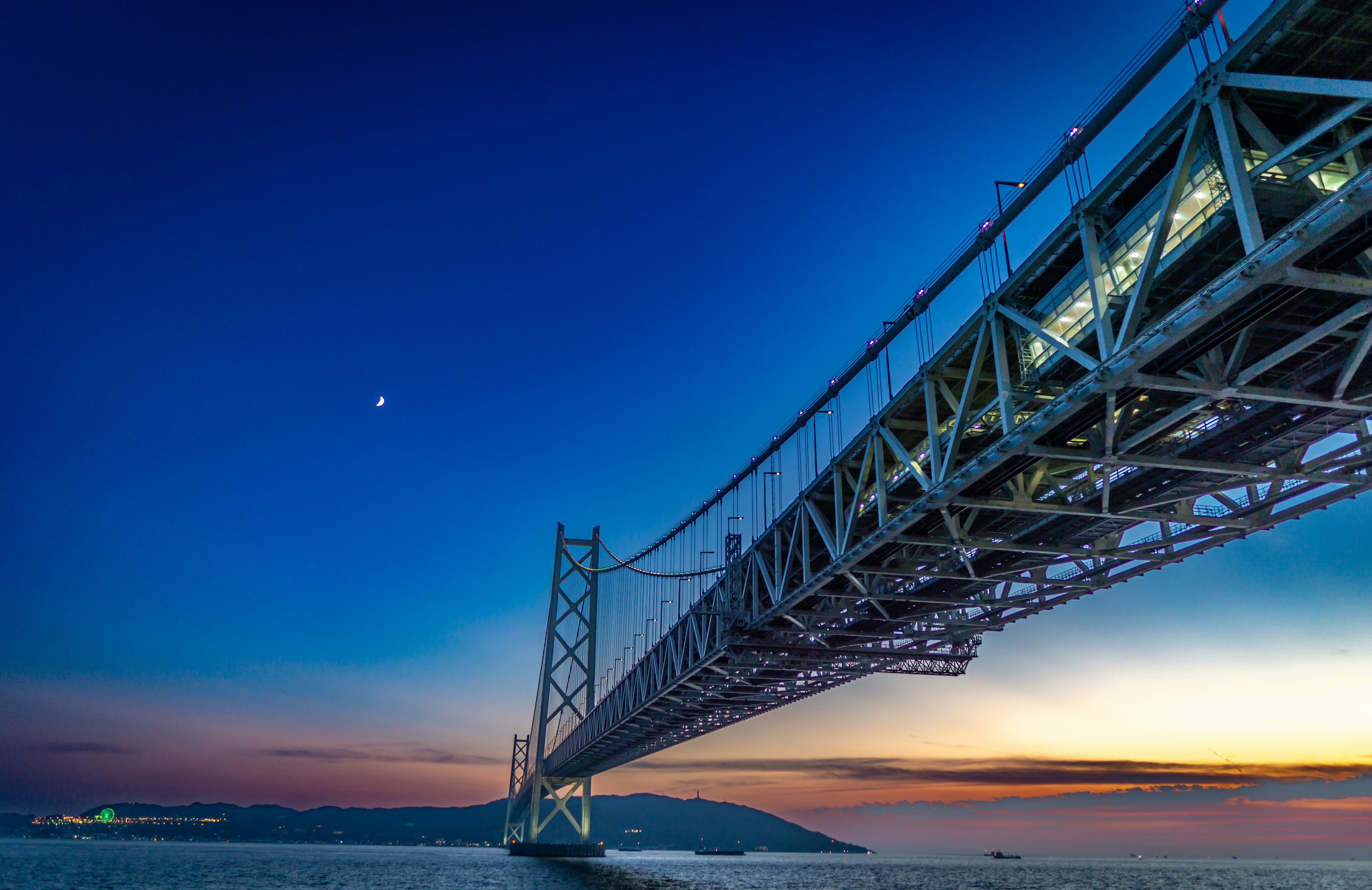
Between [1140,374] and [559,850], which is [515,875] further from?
[1140,374]

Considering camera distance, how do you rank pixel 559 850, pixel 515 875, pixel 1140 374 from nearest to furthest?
pixel 1140 374 → pixel 515 875 → pixel 559 850

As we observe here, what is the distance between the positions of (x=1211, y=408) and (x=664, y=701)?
35827 mm

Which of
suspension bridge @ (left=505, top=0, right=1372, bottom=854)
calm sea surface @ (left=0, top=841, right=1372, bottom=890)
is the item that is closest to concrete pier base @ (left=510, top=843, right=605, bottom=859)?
calm sea surface @ (left=0, top=841, right=1372, bottom=890)

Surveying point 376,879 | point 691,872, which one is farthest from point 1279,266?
point 691,872

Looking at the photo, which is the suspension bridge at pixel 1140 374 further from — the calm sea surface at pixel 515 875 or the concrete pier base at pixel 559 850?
the concrete pier base at pixel 559 850

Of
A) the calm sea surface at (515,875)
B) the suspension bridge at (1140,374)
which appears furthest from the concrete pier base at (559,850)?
the suspension bridge at (1140,374)

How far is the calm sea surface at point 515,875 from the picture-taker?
59156mm

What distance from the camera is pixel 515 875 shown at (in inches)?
2648

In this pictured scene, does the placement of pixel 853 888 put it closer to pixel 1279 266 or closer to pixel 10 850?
pixel 1279 266

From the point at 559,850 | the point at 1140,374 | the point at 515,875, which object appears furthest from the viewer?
the point at 559,850

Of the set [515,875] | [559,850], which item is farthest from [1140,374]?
[559,850]

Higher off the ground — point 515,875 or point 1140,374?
point 1140,374

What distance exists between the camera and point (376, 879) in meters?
67.4

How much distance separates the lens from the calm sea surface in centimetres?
5916
